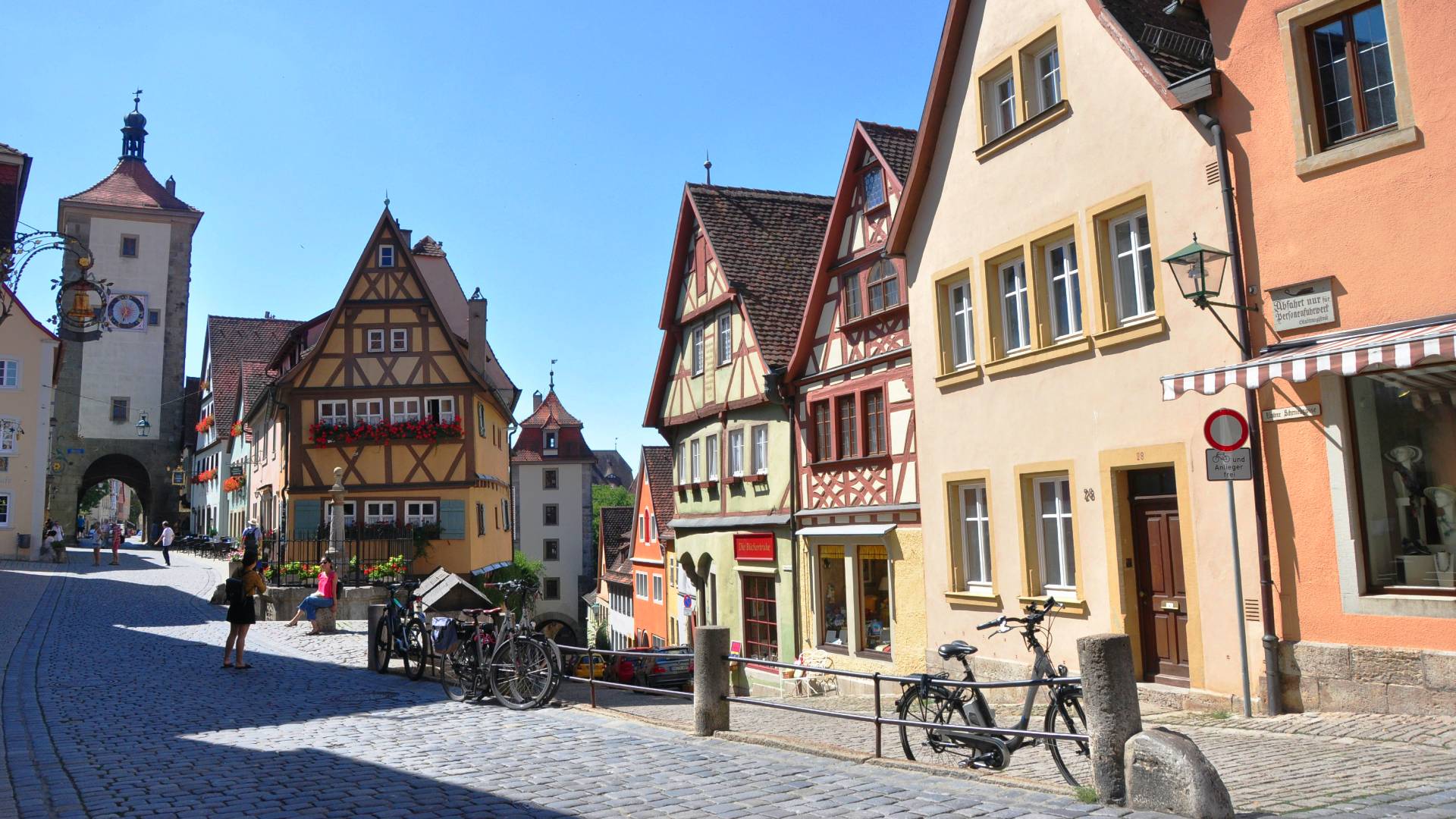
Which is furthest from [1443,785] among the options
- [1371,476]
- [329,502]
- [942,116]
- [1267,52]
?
[329,502]

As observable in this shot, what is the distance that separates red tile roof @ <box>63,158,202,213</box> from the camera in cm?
5753

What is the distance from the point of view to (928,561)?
16094 millimetres

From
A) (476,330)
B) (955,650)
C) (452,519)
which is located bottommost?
(955,650)

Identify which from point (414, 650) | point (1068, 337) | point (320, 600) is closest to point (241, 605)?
point (414, 650)

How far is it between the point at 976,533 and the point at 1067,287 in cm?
375

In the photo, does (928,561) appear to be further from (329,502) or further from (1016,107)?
(329,502)

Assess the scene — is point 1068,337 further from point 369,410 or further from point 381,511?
point 369,410

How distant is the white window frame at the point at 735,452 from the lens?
2298cm

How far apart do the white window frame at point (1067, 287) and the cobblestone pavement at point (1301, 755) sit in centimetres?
456

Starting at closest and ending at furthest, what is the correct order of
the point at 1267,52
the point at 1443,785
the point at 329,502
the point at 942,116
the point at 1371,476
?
the point at 1443,785 < the point at 1371,476 < the point at 1267,52 < the point at 942,116 < the point at 329,502

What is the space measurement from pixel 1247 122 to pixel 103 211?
59.9 m

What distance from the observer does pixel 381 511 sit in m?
31.9

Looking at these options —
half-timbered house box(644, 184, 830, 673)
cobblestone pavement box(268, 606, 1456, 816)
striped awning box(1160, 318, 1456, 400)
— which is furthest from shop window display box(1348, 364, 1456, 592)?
half-timbered house box(644, 184, 830, 673)

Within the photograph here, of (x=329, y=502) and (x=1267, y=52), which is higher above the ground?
(x=1267, y=52)
